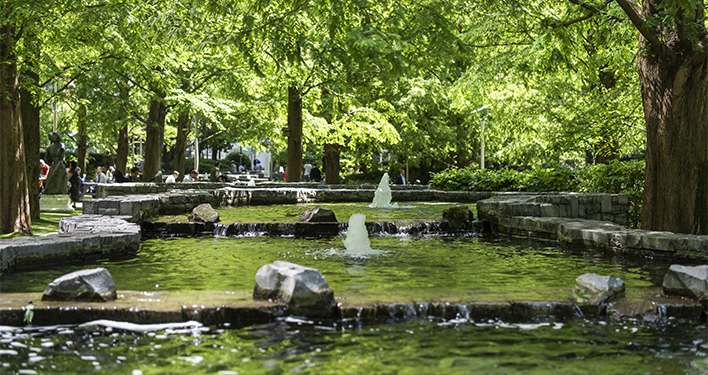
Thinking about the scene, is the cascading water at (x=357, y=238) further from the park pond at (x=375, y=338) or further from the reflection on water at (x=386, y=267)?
the park pond at (x=375, y=338)

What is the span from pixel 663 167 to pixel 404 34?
4393mm

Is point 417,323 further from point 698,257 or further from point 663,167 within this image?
point 663,167

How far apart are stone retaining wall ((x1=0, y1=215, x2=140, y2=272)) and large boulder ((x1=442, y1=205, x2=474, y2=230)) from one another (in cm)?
557

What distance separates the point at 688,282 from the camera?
5.66 metres

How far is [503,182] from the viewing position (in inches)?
735

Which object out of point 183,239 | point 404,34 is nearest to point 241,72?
point 183,239

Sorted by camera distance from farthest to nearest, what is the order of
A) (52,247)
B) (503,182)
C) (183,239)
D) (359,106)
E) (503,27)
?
(359,106), (503,182), (503,27), (183,239), (52,247)

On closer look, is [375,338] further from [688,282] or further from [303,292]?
[688,282]

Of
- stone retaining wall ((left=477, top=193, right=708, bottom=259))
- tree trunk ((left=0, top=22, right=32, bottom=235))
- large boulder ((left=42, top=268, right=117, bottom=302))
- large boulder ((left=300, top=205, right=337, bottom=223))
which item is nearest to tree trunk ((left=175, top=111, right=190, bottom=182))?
tree trunk ((left=0, top=22, right=32, bottom=235))

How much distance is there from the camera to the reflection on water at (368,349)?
4.07 m

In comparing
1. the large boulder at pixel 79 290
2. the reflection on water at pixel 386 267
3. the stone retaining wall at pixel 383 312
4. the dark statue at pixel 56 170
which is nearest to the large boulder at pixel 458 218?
the reflection on water at pixel 386 267

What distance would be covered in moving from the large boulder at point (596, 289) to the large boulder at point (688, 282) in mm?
525

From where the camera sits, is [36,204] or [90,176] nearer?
[36,204]

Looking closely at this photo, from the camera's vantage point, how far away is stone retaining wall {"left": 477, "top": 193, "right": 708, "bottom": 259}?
8.23 metres
